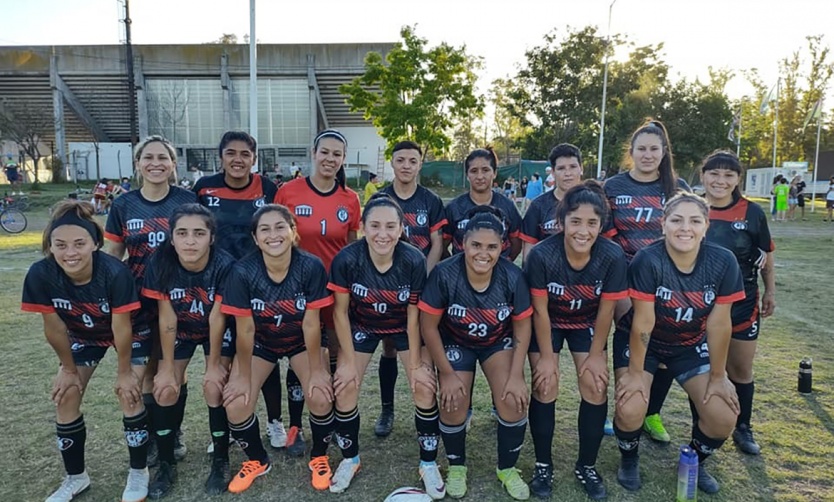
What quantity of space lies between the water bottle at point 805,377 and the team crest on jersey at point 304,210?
4.33 metres

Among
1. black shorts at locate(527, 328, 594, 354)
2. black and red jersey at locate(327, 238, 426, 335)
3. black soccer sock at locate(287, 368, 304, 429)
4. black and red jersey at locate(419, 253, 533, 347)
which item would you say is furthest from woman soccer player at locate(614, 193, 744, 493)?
black soccer sock at locate(287, 368, 304, 429)

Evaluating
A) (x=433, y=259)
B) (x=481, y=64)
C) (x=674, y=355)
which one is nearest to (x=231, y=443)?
(x=433, y=259)

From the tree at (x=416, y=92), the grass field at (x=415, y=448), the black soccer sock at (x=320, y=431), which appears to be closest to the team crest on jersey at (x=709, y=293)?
the grass field at (x=415, y=448)

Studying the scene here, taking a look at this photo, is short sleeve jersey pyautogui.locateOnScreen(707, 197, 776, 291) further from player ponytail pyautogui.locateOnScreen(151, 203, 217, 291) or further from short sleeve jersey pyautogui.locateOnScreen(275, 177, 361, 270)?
player ponytail pyautogui.locateOnScreen(151, 203, 217, 291)

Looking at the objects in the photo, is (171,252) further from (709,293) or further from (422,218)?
(709,293)

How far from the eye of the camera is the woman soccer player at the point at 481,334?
3.31 metres

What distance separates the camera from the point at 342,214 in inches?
164

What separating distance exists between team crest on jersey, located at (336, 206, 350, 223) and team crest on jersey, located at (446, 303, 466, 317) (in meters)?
1.22

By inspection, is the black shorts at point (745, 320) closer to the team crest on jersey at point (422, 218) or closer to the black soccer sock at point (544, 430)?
the black soccer sock at point (544, 430)

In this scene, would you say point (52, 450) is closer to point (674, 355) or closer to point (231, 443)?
point (231, 443)

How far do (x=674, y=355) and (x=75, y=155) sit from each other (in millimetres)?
37085

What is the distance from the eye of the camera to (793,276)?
9.70 m

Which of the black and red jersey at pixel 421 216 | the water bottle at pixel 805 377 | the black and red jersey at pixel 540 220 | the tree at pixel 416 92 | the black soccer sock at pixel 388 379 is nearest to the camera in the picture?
the black and red jersey at pixel 540 220

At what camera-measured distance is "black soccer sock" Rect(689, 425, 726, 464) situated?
10.9 feet
